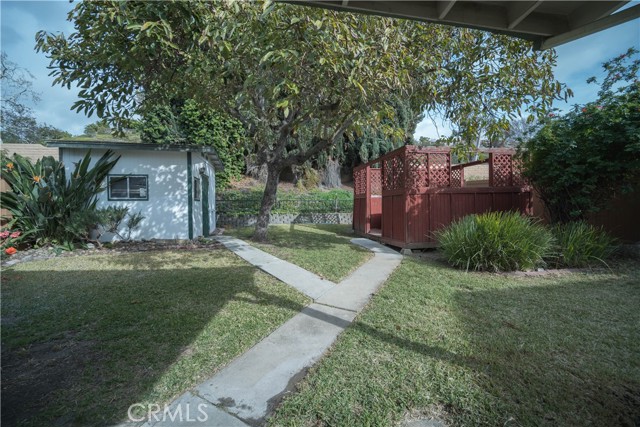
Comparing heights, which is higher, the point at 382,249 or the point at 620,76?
the point at 620,76

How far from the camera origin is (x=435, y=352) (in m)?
2.69

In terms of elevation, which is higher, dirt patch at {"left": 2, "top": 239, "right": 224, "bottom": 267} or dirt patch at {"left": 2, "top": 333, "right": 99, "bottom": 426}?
dirt patch at {"left": 2, "top": 239, "right": 224, "bottom": 267}

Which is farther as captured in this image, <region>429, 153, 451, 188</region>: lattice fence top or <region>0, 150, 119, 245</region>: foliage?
<region>429, 153, 451, 188</region>: lattice fence top

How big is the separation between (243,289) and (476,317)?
309cm

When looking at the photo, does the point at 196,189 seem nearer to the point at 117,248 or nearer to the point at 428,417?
the point at 117,248

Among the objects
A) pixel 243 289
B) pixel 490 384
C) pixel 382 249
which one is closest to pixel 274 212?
pixel 382 249

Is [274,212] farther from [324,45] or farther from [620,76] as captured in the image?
[620,76]

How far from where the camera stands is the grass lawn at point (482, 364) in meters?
1.93

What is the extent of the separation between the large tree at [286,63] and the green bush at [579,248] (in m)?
2.65

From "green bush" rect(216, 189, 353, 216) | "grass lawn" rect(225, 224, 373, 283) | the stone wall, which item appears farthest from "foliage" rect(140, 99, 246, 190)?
"grass lawn" rect(225, 224, 373, 283)

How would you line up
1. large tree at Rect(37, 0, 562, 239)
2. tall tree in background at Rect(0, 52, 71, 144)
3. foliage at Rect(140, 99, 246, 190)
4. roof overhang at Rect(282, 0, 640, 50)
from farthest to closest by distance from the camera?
foliage at Rect(140, 99, 246, 190), tall tree in background at Rect(0, 52, 71, 144), large tree at Rect(37, 0, 562, 239), roof overhang at Rect(282, 0, 640, 50)

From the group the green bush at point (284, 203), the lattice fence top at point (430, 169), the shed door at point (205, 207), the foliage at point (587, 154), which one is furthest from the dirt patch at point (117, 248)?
the foliage at point (587, 154)

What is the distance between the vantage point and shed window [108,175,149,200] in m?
8.94

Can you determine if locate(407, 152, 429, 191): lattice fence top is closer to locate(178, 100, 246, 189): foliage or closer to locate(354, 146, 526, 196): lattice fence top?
locate(354, 146, 526, 196): lattice fence top
